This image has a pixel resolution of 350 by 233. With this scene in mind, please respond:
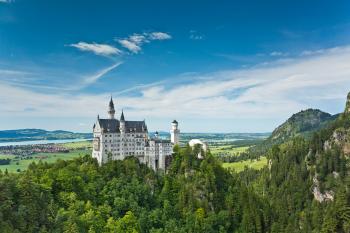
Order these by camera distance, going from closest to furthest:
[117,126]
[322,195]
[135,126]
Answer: [117,126], [135,126], [322,195]

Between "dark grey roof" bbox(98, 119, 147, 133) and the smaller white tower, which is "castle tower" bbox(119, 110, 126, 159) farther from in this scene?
the smaller white tower

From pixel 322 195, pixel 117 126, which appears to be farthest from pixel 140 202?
pixel 322 195

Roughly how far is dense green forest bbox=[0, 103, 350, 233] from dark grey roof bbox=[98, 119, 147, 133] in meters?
11.7

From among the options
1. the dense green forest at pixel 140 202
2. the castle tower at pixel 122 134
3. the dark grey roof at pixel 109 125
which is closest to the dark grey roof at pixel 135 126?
the castle tower at pixel 122 134

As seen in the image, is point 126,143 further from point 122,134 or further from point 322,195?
point 322,195

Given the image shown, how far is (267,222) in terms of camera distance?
472ft

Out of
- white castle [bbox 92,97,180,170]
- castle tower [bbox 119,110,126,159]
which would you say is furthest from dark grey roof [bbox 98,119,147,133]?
castle tower [bbox 119,110,126,159]

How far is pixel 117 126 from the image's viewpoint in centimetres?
13788

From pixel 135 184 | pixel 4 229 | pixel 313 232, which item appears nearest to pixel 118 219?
pixel 135 184

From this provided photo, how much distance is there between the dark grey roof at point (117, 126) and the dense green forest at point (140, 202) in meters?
11.7

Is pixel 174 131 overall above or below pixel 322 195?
above

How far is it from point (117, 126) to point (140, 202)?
3011cm

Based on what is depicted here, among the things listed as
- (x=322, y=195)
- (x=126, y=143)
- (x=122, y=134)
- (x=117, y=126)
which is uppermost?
(x=117, y=126)

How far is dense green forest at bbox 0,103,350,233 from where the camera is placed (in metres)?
86.7
